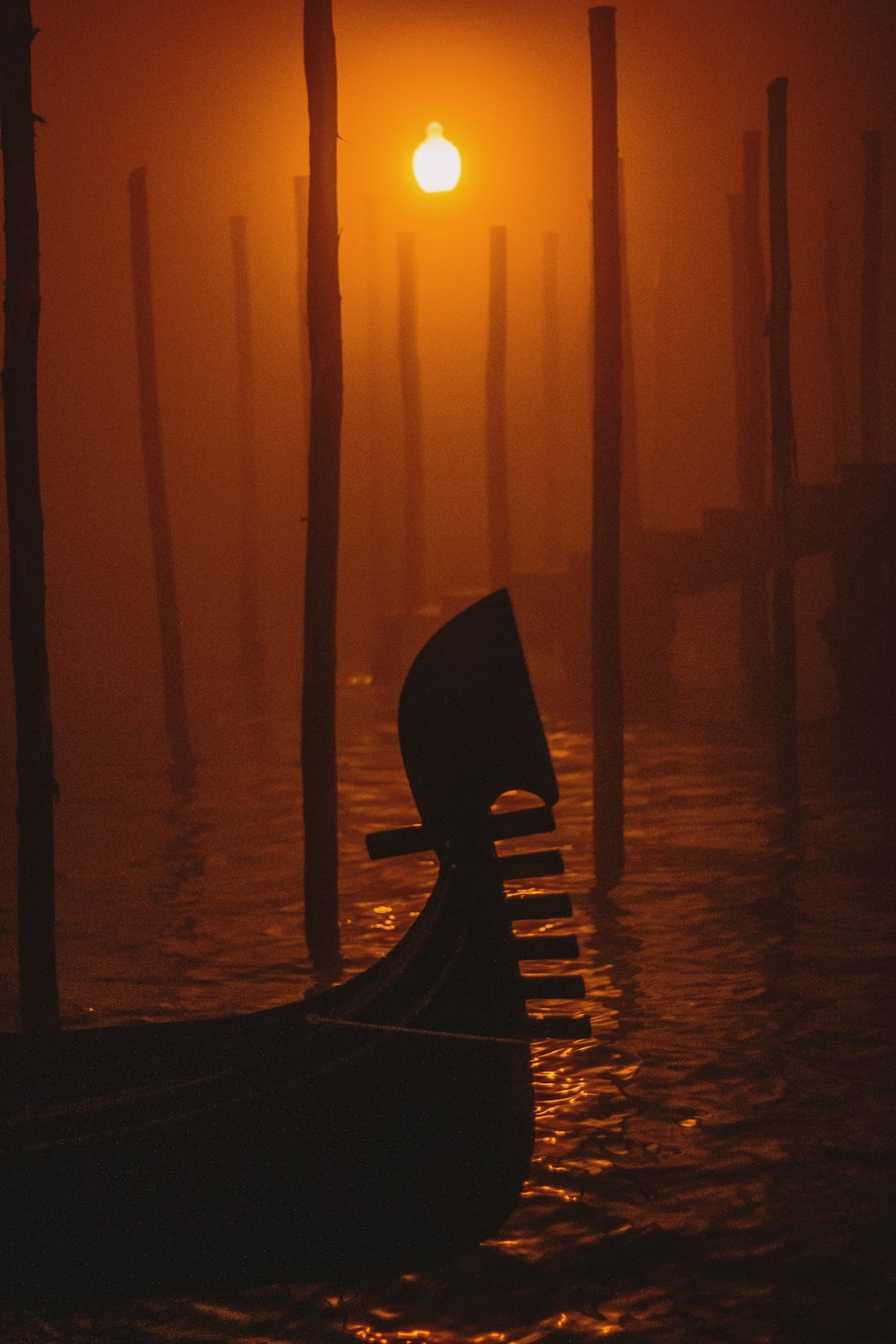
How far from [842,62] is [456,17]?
3.79 meters

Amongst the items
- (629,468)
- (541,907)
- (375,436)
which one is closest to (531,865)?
(541,907)

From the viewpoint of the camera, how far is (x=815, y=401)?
→ 1589cm

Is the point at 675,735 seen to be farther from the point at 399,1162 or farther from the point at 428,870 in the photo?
the point at 399,1162

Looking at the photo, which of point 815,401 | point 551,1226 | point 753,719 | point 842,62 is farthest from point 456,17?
point 551,1226

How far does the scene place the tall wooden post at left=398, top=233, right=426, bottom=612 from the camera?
11984mm

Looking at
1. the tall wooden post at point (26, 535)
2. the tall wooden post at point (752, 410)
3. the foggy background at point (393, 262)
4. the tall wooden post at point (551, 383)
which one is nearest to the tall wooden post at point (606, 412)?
the tall wooden post at point (26, 535)

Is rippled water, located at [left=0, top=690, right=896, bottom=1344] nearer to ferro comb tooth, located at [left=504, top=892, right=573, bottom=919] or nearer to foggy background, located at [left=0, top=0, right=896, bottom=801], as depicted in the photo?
ferro comb tooth, located at [left=504, top=892, right=573, bottom=919]

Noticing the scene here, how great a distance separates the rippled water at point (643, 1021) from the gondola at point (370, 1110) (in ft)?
0.44

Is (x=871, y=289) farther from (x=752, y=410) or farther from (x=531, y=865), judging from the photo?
(x=531, y=865)

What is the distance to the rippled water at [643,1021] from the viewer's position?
3074 millimetres

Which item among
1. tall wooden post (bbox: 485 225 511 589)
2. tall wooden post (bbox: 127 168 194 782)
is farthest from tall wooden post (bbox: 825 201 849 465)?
tall wooden post (bbox: 127 168 194 782)

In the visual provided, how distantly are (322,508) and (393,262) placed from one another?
13.0 meters

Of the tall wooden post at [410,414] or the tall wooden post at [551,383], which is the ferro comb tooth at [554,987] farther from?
the tall wooden post at [551,383]

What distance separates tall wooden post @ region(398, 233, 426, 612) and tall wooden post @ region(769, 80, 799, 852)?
530cm
